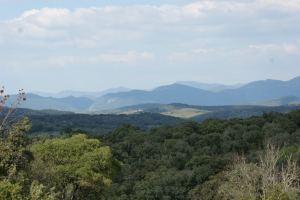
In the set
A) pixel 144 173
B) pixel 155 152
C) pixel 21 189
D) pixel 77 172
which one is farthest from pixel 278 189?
pixel 155 152

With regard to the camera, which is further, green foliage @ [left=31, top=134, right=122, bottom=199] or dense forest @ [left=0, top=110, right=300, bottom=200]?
green foliage @ [left=31, top=134, right=122, bottom=199]

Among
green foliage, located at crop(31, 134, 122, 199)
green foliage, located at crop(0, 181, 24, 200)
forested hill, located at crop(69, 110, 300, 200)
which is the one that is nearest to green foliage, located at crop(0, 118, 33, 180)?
green foliage, located at crop(0, 181, 24, 200)

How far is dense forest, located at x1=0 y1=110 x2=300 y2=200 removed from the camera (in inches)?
733

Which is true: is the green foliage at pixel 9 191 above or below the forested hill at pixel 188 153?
above

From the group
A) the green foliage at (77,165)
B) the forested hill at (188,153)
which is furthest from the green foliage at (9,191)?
the forested hill at (188,153)

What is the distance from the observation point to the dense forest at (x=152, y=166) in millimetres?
18611

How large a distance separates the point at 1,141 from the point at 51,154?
331 inches

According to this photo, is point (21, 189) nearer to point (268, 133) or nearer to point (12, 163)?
point (12, 163)

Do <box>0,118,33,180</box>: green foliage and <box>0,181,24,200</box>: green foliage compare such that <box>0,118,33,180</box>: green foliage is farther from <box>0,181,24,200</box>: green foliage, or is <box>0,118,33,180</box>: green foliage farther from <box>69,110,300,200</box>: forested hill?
<box>69,110,300,200</box>: forested hill

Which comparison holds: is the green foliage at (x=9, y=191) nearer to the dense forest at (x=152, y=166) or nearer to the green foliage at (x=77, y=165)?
the dense forest at (x=152, y=166)

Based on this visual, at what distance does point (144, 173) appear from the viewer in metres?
56.8

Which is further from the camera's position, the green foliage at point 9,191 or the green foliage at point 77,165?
the green foliage at point 77,165

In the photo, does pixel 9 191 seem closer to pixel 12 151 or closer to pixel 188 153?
pixel 12 151

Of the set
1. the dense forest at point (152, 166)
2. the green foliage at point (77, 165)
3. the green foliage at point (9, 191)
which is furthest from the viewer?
the green foliage at point (77, 165)
